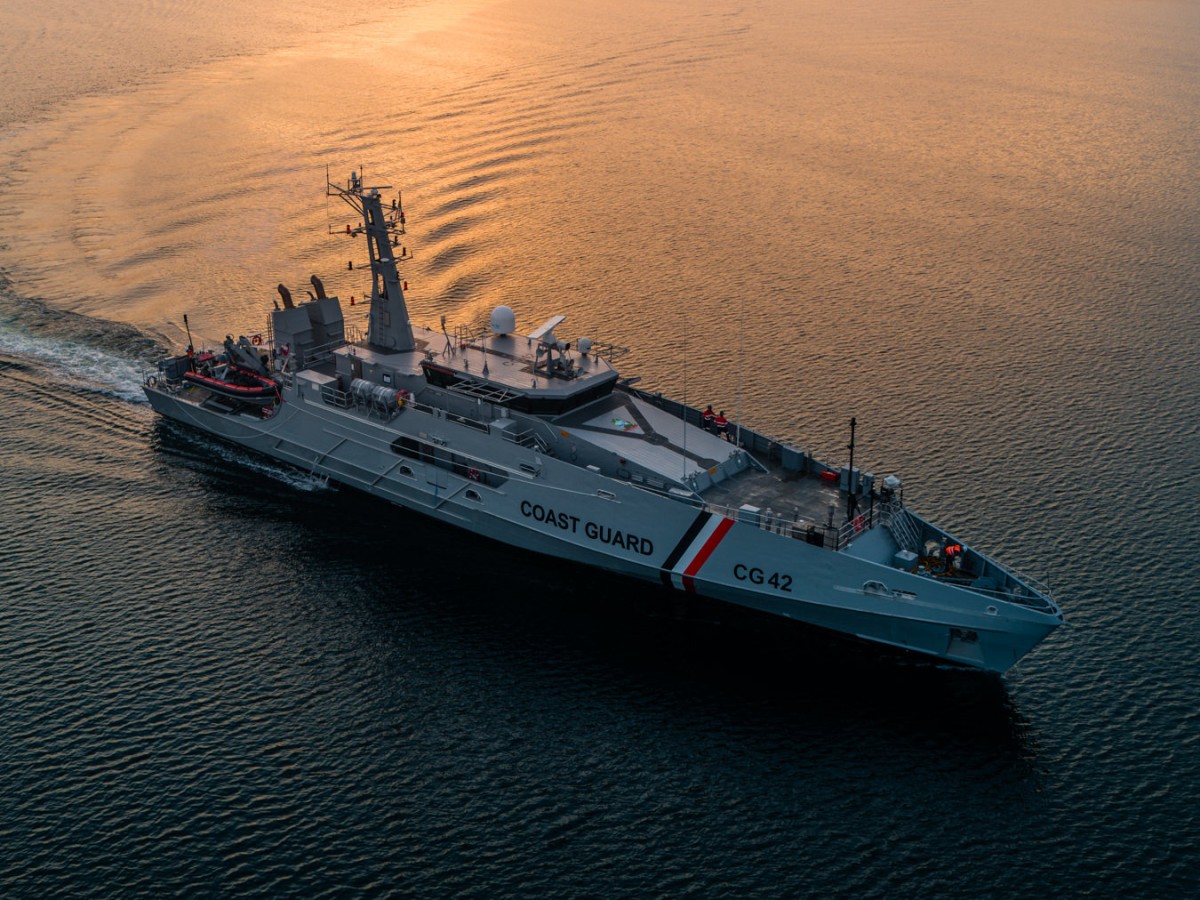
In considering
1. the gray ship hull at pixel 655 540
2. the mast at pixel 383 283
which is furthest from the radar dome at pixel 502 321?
the gray ship hull at pixel 655 540

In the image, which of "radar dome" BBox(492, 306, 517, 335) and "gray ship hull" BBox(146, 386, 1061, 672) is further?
"radar dome" BBox(492, 306, 517, 335)

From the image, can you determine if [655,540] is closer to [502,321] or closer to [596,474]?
[596,474]

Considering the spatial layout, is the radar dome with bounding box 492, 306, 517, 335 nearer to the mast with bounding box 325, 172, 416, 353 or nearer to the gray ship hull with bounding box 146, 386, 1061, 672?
the mast with bounding box 325, 172, 416, 353

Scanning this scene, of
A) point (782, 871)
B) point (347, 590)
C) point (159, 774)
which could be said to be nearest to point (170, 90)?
point (347, 590)

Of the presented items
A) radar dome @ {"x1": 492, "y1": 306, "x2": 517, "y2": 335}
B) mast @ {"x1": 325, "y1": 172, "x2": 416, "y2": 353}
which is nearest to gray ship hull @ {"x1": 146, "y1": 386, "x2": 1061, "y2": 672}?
mast @ {"x1": 325, "y1": 172, "x2": 416, "y2": 353}

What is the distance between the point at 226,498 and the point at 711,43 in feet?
260

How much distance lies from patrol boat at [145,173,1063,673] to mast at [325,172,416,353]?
0.09m

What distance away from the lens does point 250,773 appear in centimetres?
3017

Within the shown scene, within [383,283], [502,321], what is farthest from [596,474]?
[383,283]

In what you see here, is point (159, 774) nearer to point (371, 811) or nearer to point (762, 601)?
point (371, 811)

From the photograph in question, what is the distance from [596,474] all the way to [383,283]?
13518mm

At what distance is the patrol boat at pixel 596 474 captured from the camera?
34.2m

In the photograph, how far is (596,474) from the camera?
124 feet

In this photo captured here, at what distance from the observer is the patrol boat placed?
34.2 meters
